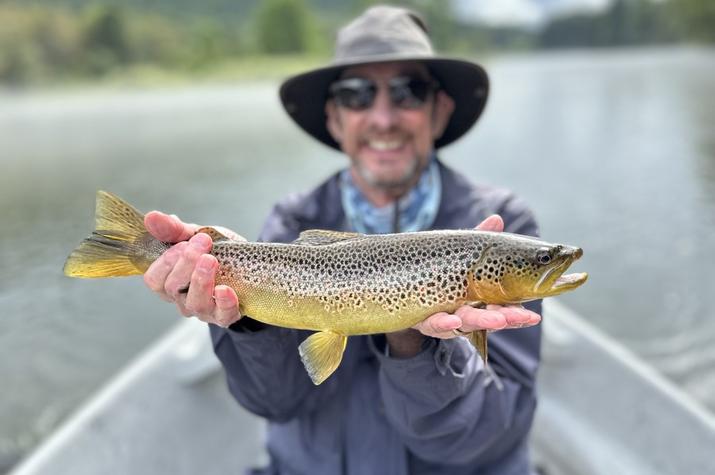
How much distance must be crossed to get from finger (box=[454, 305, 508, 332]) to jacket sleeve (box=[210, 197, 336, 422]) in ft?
2.94

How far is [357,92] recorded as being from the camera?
342 cm

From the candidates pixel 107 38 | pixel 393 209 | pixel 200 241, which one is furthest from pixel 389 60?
pixel 107 38

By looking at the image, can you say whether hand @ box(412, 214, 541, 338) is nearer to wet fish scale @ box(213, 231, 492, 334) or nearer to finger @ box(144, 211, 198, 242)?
wet fish scale @ box(213, 231, 492, 334)

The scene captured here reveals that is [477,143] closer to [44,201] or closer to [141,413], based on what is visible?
[44,201]

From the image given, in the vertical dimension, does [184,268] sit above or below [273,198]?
above

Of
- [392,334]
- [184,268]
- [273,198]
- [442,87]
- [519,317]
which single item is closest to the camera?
[519,317]

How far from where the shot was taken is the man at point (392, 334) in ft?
7.56

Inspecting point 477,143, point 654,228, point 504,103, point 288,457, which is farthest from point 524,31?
point 288,457

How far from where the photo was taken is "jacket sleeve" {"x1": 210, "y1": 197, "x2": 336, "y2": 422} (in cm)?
253

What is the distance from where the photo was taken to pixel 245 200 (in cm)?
1634

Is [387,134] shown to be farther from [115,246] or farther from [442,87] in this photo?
[115,246]

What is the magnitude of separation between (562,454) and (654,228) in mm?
9757

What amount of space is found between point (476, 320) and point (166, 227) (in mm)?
1194

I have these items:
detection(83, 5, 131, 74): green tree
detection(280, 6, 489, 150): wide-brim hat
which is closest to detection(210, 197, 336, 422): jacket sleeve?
detection(280, 6, 489, 150): wide-brim hat
